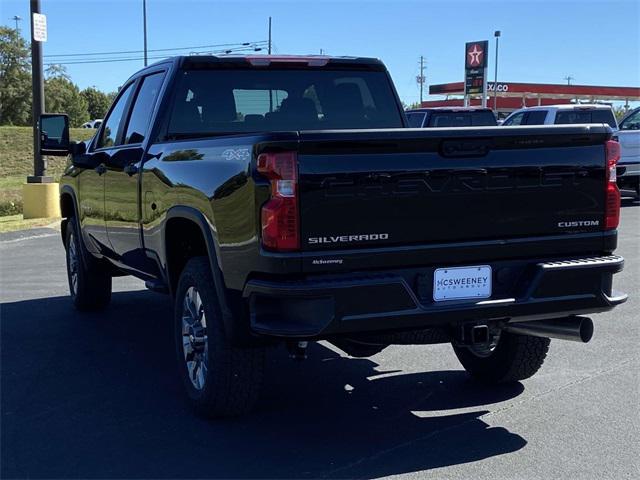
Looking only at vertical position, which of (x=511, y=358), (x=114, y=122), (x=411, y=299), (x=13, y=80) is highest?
(x=13, y=80)

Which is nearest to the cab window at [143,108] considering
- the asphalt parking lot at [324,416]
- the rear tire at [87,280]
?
the rear tire at [87,280]

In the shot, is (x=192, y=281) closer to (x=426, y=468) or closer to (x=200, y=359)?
(x=200, y=359)

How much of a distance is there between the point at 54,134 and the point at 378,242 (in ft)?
13.4

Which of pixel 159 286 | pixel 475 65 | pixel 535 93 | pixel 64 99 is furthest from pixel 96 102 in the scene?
pixel 159 286

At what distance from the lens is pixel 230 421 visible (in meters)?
4.55

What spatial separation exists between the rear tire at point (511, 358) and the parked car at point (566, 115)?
39.4 ft

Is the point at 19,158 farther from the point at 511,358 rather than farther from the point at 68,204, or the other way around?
the point at 511,358

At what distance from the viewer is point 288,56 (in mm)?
5953

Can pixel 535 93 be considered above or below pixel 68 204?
above

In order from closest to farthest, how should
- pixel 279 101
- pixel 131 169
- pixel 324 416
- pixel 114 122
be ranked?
pixel 324 416
pixel 131 169
pixel 279 101
pixel 114 122

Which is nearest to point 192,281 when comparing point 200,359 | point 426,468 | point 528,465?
point 200,359

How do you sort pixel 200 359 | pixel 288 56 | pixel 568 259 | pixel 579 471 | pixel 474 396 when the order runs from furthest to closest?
1. pixel 288 56
2. pixel 474 396
3. pixel 200 359
4. pixel 568 259
5. pixel 579 471

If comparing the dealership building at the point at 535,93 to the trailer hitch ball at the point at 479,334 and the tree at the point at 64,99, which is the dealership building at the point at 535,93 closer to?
the tree at the point at 64,99

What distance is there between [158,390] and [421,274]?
83.1 inches
